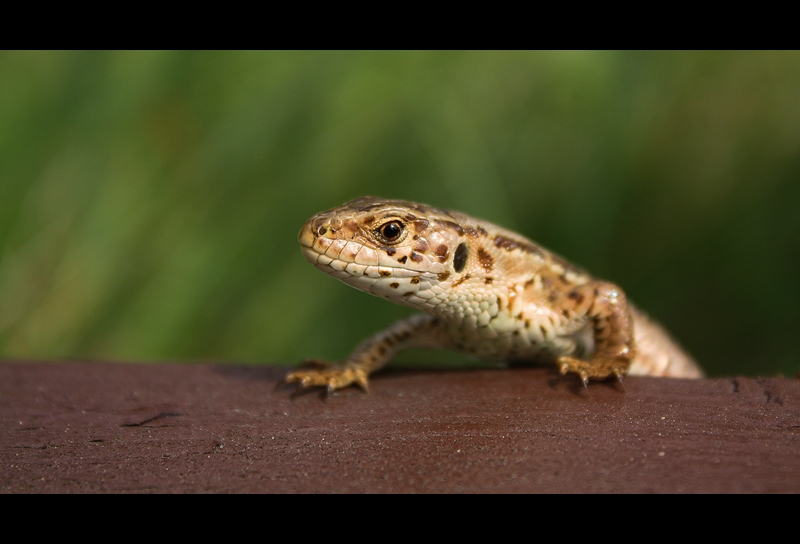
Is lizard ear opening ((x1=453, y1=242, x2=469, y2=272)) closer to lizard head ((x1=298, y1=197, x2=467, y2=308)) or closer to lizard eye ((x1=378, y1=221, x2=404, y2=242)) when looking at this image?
lizard head ((x1=298, y1=197, x2=467, y2=308))

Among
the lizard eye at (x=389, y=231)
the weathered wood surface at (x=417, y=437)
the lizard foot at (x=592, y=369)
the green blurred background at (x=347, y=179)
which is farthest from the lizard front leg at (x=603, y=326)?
the green blurred background at (x=347, y=179)

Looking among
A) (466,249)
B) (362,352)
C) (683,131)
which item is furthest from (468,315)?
(683,131)

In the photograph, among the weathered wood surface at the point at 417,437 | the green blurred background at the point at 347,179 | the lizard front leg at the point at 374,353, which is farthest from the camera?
the green blurred background at the point at 347,179

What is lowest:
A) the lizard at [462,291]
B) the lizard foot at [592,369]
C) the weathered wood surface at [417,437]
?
the weathered wood surface at [417,437]

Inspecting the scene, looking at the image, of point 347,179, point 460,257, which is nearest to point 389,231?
point 460,257

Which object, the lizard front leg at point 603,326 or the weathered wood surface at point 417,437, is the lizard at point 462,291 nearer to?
the lizard front leg at point 603,326

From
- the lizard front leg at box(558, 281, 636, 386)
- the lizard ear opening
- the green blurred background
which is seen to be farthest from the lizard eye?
the green blurred background
